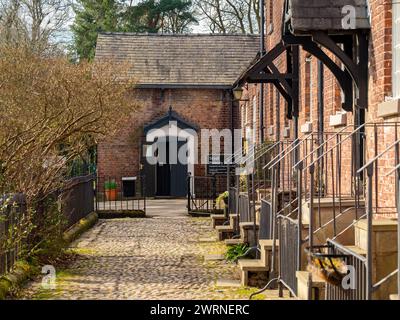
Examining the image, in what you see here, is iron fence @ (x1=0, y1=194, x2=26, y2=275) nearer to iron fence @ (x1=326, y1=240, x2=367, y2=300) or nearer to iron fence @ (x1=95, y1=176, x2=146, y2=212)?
iron fence @ (x1=326, y1=240, x2=367, y2=300)

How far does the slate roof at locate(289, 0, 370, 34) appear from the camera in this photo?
400 inches

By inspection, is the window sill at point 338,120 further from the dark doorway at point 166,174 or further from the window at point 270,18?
the dark doorway at point 166,174

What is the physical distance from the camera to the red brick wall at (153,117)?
3072 cm

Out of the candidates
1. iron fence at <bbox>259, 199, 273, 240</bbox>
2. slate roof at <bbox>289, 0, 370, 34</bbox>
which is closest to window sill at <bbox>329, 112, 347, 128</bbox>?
iron fence at <bbox>259, 199, 273, 240</bbox>

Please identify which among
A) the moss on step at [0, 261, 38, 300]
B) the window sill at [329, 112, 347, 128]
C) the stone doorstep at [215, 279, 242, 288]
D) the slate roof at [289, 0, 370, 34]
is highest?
the slate roof at [289, 0, 370, 34]

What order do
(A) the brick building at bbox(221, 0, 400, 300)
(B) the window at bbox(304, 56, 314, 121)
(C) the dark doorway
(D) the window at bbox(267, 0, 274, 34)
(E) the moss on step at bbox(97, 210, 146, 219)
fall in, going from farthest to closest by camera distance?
(C) the dark doorway < (E) the moss on step at bbox(97, 210, 146, 219) < (D) the window at bbox(267, 0, 274, 34) < (B) the window at bbox(304, 56, 314, 121) < (A) the brick building at bbox(221, 0, 400, 300)

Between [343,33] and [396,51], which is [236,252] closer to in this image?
[343,33]

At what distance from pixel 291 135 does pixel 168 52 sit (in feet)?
54.3

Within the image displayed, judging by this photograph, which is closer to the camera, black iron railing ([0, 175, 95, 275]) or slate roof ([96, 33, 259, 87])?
black iron railing ([0, 175, 95, 275])

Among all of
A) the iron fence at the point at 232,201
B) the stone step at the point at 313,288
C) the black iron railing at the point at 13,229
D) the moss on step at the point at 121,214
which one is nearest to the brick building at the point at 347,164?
the stone step at the point at 313,288

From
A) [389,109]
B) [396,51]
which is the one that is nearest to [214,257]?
[389,109]

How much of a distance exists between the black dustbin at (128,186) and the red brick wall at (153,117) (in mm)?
593

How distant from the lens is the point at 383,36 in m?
9.36

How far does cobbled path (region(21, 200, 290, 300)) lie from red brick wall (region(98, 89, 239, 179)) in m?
11.4
